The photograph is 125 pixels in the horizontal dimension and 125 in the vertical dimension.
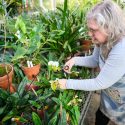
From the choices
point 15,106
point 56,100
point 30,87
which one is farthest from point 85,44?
point 15,106

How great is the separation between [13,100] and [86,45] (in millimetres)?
1230

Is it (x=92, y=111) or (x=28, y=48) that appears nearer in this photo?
(x=28, y=48)

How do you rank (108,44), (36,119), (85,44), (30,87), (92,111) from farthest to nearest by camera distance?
1. (92,111)
2. (85,44)
3. (30,87)
4. (108,44)
5. (36,119)

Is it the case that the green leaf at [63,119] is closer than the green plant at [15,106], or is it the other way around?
the green leaf at [63,119]

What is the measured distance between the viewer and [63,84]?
1712mm

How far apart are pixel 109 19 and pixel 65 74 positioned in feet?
2.34

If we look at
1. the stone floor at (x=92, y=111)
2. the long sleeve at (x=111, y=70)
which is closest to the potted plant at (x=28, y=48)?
the long sleeve at (x=111, y=70)

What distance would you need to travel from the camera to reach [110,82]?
5.37ft

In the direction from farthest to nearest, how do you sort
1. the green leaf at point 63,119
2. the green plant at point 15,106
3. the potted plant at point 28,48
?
the potted plant at point 28,48 < the green plant at point 15,106 < the green leaf at point 63,119

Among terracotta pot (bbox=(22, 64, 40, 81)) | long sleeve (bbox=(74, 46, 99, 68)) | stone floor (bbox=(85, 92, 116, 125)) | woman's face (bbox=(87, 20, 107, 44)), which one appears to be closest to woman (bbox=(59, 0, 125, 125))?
woman's face (bbox=(87, 20, 107, 44))

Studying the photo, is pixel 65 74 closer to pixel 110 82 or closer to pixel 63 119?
pixel 110 82

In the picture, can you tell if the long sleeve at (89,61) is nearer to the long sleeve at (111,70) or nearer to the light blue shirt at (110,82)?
the light blue shirt at (110,82)

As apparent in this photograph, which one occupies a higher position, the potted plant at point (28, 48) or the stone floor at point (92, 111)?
the potted plant at point (28, 48)

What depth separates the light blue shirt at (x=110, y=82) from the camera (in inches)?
61.7
